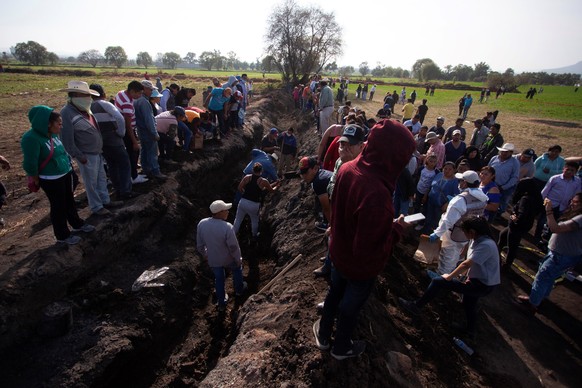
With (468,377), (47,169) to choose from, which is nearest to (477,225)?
(468,377)

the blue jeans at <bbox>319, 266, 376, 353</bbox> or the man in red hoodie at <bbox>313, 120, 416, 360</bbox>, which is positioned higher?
the man in red hoodie at <bbox>313, 120, 416, 360</bbox>

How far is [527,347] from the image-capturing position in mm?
4336

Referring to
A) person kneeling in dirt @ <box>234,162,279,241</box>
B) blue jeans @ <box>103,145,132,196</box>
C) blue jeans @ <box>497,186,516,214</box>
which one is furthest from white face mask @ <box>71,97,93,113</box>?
blue jeans @ <box>497,186,516,214</box>

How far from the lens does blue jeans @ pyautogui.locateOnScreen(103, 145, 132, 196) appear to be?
568cm

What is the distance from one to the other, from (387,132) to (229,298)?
4.83 metres

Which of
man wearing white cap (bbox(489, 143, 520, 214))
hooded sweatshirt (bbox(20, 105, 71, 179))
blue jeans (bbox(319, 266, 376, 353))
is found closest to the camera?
blue jeans (bbox(319, 266, 376, 353))

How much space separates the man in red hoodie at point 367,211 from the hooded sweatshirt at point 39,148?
435 centimetres

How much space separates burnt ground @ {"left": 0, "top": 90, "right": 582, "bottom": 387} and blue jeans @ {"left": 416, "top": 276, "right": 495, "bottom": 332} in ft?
1.15

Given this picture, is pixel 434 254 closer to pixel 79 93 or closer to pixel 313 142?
pixel 79 93

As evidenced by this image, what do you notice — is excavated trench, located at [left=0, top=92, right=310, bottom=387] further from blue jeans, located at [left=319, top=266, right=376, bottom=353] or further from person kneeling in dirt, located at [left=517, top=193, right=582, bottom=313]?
person kneeling in dirt, located at [left=517, top=193, right=582, bottom=313]

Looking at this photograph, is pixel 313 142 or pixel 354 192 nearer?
pixel 354 192

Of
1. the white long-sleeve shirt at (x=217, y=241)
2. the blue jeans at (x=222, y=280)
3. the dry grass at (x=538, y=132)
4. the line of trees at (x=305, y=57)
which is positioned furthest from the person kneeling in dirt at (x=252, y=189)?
the line of trees at (x=305, y=57)

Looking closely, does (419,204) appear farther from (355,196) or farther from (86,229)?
(86,229)

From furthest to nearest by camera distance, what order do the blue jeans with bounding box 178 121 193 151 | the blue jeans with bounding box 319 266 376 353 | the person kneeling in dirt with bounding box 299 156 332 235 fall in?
the blue jeans with bounding box 178 121 193 151 < the person kneeling in dirt with bounding box 299 156 332 235 < the blue jeans with bounding box 319 266 376 353
